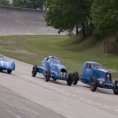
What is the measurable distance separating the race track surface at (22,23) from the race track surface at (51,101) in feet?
209

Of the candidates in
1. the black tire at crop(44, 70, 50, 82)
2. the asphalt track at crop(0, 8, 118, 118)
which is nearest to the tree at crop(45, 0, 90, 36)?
the asphalt track at crop(0, 8, 118, 118)

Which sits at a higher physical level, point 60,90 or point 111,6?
point 111,6

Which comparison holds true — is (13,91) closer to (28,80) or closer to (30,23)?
(28,80)

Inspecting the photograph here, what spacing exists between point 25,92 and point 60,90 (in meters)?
2.72

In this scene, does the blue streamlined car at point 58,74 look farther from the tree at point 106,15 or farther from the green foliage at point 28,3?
the green foliage at point 28,3

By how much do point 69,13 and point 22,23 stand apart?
113 feet

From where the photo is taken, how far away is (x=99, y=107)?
1756cm

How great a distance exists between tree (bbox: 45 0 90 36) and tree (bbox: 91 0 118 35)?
11.6 m

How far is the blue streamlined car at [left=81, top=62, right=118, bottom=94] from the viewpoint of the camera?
23.6 meters

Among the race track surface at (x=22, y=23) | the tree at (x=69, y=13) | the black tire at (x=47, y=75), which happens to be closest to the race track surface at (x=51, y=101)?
the black tire at (x=47, y=75)

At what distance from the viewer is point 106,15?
4794 cm

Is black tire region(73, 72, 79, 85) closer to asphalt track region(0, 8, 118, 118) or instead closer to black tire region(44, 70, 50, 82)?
asphalt track region(0, 8, 118, 118)

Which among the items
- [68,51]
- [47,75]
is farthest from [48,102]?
[68,51]

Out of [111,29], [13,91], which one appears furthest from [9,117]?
[111,29]
